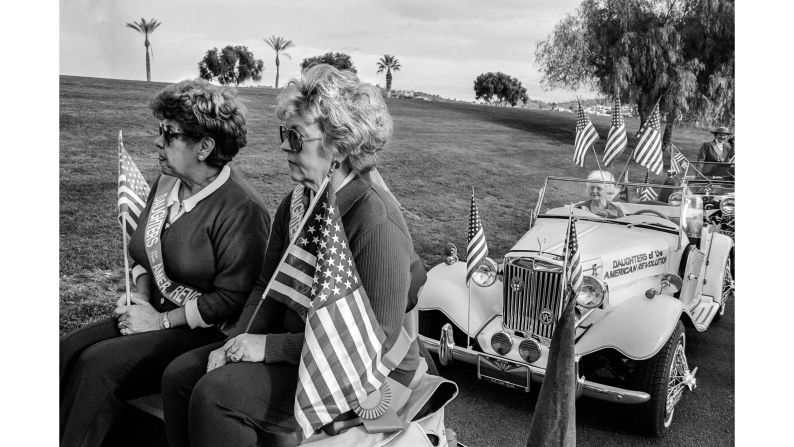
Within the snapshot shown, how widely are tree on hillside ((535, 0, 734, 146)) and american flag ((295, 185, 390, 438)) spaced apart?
9.48 feet

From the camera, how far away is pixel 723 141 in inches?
223

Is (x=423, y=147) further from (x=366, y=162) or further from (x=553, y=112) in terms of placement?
(x=366, y=162)

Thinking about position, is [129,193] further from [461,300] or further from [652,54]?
[652,54]

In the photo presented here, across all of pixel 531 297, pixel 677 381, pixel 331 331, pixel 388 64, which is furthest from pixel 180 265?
pixel 677 381

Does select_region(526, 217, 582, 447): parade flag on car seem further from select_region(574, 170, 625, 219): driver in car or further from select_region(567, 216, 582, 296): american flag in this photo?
select_region(574, 170, 625, 219): driver in car

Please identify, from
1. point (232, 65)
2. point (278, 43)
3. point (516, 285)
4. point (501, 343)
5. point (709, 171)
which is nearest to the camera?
point (501, 343)

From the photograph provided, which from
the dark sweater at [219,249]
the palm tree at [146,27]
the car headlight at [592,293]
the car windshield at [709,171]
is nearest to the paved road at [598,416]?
the car headlight at [592,293]

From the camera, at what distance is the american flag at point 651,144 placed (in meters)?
4.21

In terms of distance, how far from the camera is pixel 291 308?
1731 mm

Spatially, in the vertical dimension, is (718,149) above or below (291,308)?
above

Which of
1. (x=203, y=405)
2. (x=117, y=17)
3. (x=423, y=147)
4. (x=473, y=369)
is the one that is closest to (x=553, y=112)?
(x=423, y=147)

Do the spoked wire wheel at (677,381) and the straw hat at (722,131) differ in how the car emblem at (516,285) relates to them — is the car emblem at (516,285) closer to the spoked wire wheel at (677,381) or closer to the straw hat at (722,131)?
the spoked wire wheel at (677,381)

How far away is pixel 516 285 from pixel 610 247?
28.5 inches
